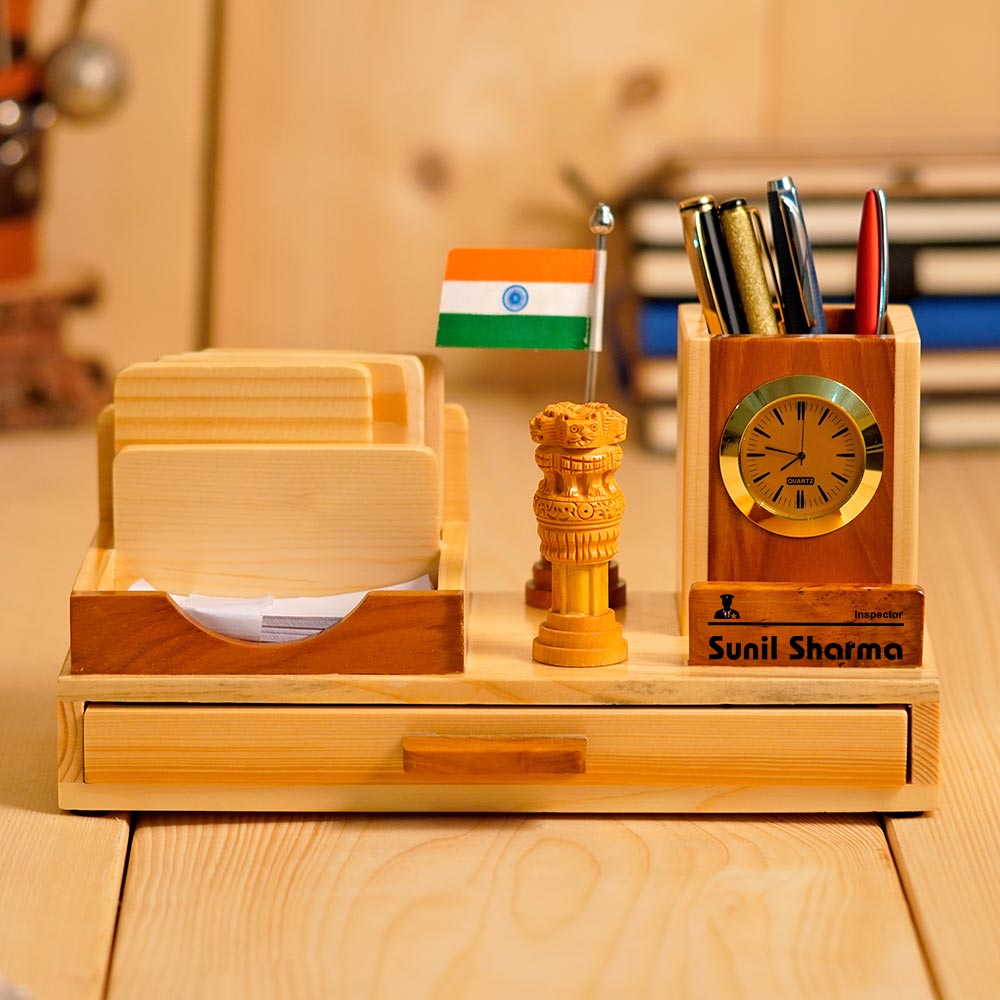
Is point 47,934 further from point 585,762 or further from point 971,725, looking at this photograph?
point 971,725

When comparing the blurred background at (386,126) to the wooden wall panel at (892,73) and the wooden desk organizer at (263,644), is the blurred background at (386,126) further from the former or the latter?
the wooden desk organizer at (263,644)

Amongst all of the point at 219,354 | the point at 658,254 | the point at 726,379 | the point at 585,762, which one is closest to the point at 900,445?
the point at 726,379

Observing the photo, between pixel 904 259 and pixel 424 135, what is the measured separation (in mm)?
478

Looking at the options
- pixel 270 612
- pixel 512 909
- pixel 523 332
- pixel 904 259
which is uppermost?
pixel 904 259

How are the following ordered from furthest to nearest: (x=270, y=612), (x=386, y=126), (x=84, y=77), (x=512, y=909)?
(x=386, y=126), (x=84, y=77), (x=270, y=612), (x=512, y=909)

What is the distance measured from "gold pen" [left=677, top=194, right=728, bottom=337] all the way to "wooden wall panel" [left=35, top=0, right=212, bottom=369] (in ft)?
3.03

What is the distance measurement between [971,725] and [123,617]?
1.34ft

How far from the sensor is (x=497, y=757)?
0.64 metres

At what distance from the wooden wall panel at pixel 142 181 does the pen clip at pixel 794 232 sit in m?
0.95

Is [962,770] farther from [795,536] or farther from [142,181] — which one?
[142,181]

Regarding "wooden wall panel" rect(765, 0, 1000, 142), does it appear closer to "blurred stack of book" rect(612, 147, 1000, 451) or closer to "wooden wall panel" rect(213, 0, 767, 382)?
"wooden wall panel" rect(213, 0, 767, 382)

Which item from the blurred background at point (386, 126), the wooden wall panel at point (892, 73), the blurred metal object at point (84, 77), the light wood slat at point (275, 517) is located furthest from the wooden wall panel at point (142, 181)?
the light wood slat at point (275, 517)

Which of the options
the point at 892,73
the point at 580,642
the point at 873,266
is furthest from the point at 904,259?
the point at 580,642

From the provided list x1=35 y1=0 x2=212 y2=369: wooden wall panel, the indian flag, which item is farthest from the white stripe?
x1=35 y1=0 x2=212 y2=369: wooden wall panel
